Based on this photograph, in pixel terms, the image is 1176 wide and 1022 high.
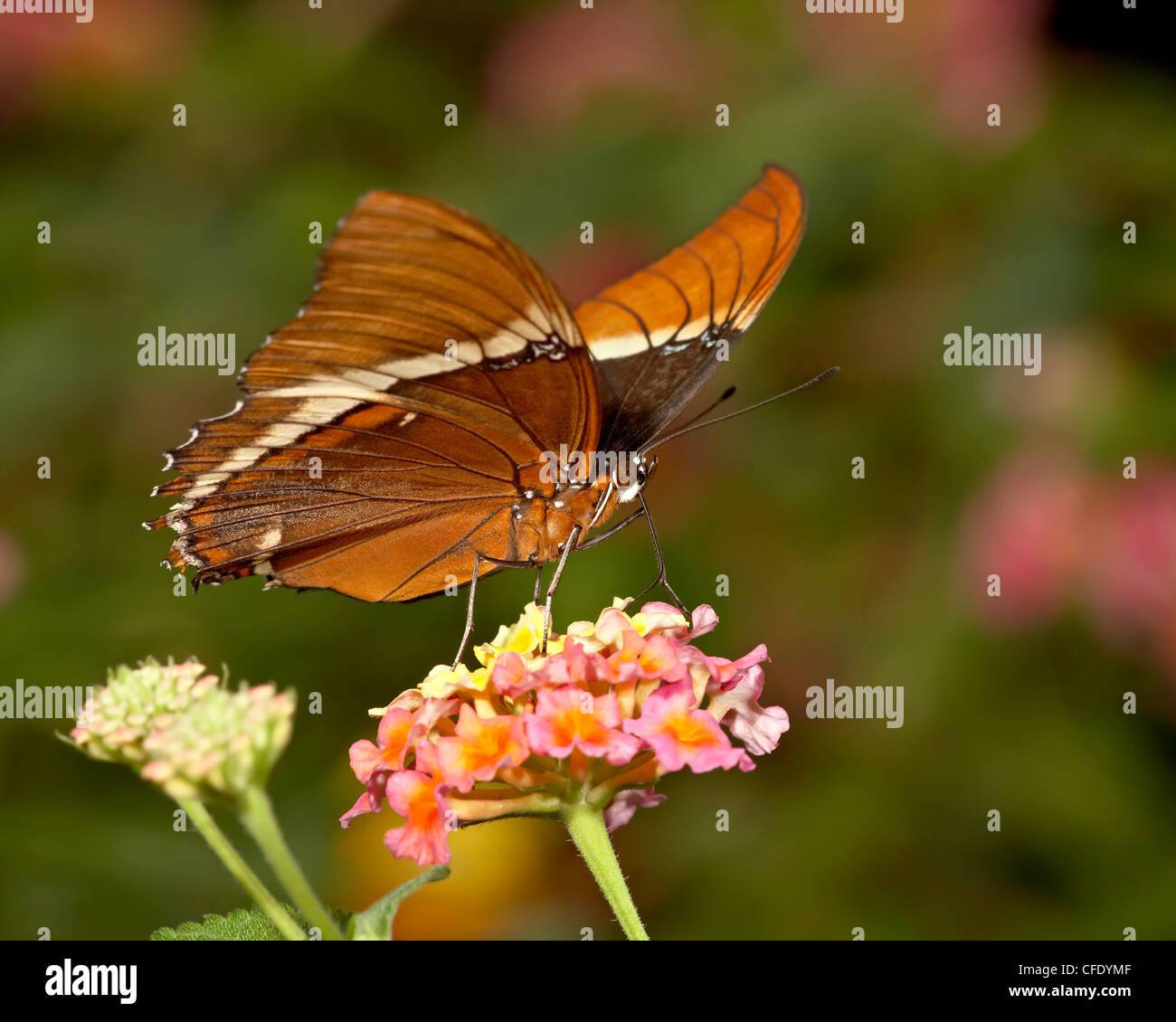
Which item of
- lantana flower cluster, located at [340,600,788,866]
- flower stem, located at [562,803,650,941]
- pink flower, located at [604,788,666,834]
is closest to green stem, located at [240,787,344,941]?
lantana flower cluster, located at [340,600,788,866]

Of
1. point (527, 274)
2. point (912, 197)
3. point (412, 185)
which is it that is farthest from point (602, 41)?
point (527, 274)

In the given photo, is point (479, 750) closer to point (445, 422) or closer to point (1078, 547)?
point (445, 422)

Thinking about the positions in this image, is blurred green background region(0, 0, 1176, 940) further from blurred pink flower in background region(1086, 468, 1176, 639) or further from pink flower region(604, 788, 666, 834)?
pink flower region(604, 788, 666, 834)

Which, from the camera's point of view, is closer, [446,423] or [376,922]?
[376,922]

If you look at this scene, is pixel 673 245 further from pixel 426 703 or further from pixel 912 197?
pixel 426 703

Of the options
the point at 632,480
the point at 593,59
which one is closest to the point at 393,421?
the point at 632,480

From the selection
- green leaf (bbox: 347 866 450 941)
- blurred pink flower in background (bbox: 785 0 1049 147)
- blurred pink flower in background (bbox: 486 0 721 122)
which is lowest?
green leaf (bbox: 347 866 450 941)
